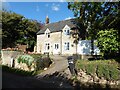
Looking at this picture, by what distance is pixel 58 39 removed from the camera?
185 feet

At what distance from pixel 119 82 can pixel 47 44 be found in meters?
31.4

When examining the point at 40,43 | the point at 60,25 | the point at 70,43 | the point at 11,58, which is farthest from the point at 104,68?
the point at 40,43

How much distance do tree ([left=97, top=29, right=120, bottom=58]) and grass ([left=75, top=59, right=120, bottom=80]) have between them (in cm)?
165

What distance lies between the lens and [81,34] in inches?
2045

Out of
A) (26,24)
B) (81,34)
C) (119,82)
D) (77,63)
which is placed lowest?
(119,82)

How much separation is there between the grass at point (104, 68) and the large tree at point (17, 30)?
3487cm

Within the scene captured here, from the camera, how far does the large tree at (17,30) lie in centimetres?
6469

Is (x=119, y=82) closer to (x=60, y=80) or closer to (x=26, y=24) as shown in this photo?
(x=60, y=80)

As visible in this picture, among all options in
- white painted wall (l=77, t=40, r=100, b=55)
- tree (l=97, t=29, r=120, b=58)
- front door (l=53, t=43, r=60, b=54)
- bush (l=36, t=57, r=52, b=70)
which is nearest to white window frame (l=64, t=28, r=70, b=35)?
front door (l=53, t=43, r=60, b=54)

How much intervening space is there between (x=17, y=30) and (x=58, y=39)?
49.7ft

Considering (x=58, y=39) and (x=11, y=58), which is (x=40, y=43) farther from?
(x=11, y=58)

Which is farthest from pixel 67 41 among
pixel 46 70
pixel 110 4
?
pixel 110 4

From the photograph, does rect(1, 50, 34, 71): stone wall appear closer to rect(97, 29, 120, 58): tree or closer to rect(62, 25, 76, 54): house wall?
rect(97, 29, 120, 58): tree

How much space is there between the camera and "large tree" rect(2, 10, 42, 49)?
64.7 metres
